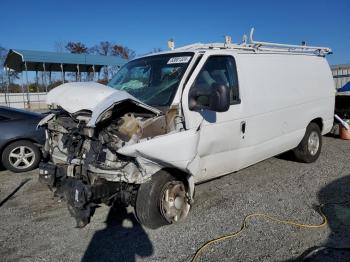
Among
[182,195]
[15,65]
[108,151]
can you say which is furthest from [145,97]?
[15,65]

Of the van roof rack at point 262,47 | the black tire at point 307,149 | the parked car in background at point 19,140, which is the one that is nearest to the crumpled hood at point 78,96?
the van roof rack at point 262,47

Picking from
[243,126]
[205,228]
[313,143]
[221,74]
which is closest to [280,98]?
[243,126]

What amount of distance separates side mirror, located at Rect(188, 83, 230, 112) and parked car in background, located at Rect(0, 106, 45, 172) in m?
4.17

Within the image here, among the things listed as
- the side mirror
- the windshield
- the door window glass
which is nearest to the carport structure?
the windshield

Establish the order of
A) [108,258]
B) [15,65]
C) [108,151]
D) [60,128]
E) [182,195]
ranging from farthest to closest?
[15,65] < [60,128] < [182,195] < [108,151] < [108,258]

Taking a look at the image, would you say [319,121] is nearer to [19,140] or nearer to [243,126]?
[243,126]

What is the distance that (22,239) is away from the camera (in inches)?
158

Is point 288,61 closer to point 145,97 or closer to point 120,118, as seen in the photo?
point 145,97

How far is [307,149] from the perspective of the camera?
668 centimetres

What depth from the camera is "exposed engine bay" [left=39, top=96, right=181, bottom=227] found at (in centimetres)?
366

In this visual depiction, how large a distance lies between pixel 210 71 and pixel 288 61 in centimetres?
226

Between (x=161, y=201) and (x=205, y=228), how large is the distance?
64 cm

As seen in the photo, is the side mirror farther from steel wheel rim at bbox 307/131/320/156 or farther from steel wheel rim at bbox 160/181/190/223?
steel wheel rim at bbox 307/131/320/156

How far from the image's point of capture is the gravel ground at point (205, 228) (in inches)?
141
